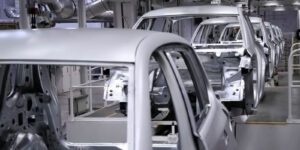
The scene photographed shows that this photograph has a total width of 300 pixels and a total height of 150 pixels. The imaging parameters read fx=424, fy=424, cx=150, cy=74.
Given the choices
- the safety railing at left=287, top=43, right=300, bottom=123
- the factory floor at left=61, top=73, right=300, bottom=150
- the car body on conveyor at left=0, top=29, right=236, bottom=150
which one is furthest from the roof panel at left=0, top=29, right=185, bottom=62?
the safety railing at left=287, top=43, right=300, bottom=123

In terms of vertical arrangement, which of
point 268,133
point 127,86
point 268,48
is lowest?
point 268,133

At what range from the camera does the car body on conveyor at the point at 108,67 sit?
1.63m

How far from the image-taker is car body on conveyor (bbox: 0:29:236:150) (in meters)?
1.63

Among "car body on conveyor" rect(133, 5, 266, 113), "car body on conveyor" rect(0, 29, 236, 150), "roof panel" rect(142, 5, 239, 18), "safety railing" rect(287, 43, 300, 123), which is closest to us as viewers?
"car body on conveyor" rect(0, 29, 236, 150)

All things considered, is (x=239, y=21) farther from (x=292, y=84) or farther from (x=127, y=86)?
(x=127, y=86)

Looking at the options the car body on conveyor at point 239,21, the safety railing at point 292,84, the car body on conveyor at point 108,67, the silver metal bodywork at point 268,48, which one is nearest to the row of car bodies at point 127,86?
the car body on conveyor at point 108,67

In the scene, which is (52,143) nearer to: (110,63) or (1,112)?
(1,112)

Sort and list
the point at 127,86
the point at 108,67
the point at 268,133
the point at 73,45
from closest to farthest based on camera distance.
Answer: the point at 73,45 < the point at 127,86 < the point at 108,67 < the point at 268,133

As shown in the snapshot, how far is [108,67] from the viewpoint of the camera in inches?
99.2

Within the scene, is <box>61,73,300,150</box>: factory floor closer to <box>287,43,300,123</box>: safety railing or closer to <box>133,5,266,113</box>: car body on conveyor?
<box>287,43,300,123</box>: safety railing

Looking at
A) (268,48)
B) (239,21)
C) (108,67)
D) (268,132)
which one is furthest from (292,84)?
(108,67)

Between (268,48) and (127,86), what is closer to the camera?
(127,86)

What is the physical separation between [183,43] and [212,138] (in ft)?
1.86

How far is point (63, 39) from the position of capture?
74.6 inches
